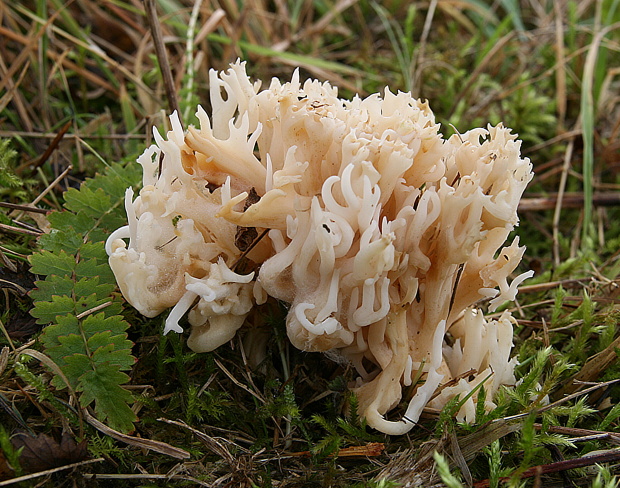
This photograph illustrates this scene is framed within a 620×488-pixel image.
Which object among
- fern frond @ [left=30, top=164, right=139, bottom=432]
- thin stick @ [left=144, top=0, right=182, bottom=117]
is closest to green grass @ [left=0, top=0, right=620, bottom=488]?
fern frond @ [left=30, top=164, right=139, bottom=432]

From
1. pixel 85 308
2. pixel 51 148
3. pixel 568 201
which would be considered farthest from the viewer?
pixel 568 201

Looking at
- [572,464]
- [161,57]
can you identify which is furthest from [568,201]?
[161,57]

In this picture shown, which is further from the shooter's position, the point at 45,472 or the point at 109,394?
the point at 109,394

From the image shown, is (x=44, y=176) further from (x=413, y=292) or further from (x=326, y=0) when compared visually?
(x=326, y=0)

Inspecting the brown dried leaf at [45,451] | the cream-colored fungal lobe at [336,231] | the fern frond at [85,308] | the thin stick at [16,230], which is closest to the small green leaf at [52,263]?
the fern frond at [85,308]

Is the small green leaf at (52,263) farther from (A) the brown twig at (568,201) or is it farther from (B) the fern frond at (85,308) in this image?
(A) the brown twig at (568,201)

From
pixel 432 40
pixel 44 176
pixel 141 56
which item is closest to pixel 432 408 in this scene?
pixel 44 176

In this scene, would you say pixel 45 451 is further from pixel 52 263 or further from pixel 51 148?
pixel 51 148

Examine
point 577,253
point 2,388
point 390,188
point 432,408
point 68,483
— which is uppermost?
point 390,188

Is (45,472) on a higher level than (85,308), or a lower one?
lower
